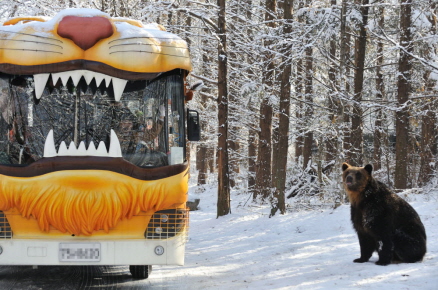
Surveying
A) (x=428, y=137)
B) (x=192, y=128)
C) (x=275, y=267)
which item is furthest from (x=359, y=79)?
(x=192, y=128)

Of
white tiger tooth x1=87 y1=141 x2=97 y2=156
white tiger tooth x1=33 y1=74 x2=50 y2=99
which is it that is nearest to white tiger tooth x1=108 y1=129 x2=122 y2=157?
white tiger tooth x1=87 y1=141 x2=97 y2=156

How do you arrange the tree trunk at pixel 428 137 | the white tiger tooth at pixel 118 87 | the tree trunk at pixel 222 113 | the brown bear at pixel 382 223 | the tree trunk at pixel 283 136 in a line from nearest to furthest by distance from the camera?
the white tiger tooth at pixel 118 87, the brown bear at pixel 382 223, the tree trunk at pixel 283 136, the tree trunk at pixel 222 113, the tree trunk at pixel 428 137

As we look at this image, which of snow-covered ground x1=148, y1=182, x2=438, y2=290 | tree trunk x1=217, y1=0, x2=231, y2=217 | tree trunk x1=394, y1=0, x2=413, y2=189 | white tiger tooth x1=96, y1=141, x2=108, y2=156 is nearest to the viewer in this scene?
white tiger tooth x1=96, y1=141, x2=108, y2=156

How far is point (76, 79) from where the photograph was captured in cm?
695

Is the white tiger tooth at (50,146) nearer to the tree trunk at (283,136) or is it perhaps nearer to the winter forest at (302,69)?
the winter forest at (302,69)

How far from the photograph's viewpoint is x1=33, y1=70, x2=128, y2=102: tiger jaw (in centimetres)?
689

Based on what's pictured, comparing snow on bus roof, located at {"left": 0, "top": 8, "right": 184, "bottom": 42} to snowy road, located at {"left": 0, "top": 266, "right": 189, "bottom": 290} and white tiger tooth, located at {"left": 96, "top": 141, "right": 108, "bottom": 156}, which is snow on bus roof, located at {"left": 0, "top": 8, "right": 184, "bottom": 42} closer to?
white tiger tooth, located at {"left": 96, "top": 141, "right": 108, "bottom": 156}

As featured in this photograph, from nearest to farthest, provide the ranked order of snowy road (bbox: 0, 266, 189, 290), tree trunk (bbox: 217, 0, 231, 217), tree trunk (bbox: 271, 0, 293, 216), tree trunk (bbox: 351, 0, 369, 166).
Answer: snowy road (bbox: 0, 266, 189, 290), tree trunk (bbox: 271, 0, 293, 216), tree trunk (bbox: 217, 0, 231, 217), tree trunk (bbox: 351, 0, 369, 166)

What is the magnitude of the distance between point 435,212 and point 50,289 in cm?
824

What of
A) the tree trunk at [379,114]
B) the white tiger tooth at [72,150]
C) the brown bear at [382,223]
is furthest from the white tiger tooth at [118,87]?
the tree trunk at [379,114]

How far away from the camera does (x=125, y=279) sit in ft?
27.7

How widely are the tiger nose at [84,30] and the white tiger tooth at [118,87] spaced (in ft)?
1.77

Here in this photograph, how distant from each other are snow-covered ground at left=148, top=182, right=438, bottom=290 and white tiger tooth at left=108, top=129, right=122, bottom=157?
6.83 ft

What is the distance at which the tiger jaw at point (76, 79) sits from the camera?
689 centimetres
